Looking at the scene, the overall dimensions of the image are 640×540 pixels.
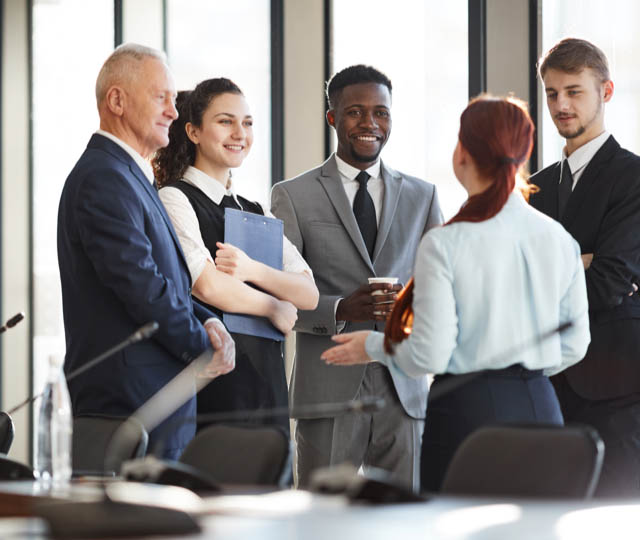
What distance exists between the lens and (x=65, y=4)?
Result: 266 inches

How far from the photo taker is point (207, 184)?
11.5 feet

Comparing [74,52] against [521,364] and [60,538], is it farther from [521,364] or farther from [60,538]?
[60,538]

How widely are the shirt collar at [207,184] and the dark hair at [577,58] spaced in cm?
121

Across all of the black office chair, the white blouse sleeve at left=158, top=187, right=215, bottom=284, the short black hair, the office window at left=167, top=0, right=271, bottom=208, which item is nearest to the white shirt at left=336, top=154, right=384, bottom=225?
the short black hair

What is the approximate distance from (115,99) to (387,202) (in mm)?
1048

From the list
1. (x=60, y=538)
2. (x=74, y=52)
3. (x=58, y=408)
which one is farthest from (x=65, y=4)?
(x=60, y=538)

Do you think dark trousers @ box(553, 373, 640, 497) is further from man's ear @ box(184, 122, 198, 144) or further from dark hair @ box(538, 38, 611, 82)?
man's ear @ box(184, 122, 198, 144)

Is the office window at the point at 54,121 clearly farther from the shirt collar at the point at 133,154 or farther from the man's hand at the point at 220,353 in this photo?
the man's hand at the point at 220,353

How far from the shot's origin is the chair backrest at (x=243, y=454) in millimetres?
2279

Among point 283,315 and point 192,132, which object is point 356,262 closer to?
point 283,315

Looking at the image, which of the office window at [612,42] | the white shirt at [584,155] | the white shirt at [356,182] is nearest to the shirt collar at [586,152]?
the white shirt at [584,155]

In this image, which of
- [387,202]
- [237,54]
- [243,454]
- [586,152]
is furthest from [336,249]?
[237,54]

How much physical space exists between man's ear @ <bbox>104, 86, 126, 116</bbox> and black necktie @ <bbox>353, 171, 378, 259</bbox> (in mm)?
952

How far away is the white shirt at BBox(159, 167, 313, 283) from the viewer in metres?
3.31
